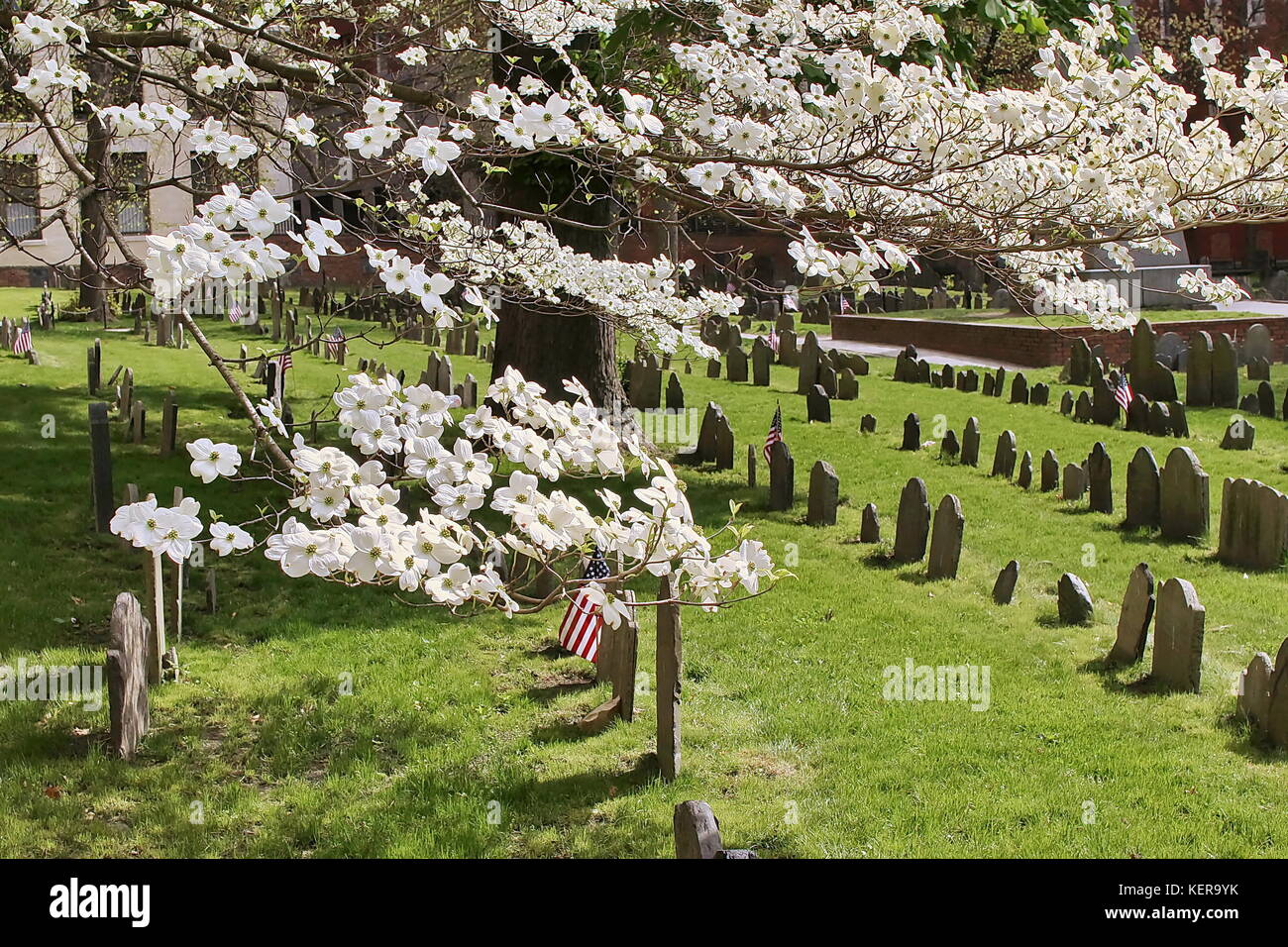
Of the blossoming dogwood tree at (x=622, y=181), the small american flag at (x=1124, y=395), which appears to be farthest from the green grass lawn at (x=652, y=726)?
the small american flag at (x=1124, y=395)

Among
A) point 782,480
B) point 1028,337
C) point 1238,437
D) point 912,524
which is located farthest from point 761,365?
point 912,524

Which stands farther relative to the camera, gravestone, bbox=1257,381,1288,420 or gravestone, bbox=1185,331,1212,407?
gravestone, bbox=1185,331,1212,407

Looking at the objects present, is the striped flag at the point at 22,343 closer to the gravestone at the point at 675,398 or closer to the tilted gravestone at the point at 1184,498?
the gravestone at the point at 675,398

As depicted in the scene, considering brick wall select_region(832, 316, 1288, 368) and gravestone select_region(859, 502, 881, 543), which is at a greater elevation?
brick wall select_region(832, 316, 1288, 368)

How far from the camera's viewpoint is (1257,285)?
35.0 metres

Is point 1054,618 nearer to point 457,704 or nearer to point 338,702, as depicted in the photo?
point 457,704

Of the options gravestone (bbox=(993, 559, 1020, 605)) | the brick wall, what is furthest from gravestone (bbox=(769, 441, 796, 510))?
the brick wall

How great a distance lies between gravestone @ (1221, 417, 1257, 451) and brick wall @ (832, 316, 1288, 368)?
6.12m

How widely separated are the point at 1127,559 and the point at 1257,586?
111cm

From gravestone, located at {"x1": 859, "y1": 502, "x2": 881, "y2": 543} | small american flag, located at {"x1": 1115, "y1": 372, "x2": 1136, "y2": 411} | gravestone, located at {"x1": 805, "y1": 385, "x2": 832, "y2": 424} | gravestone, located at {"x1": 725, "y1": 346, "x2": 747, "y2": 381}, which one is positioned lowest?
gravestone, located at {"x1": 859, "y1": 502, "x2": 881, "y2": 543}

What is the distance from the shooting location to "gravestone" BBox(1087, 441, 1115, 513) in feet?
38.2

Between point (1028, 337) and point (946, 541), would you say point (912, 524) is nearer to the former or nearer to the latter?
point (946, 541)

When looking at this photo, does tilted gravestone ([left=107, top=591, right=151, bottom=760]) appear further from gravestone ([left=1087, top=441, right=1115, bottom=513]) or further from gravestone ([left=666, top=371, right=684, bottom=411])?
gravestone ([left=666, top=371, right=684, bottom=411])

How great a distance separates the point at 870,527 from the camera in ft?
35.0
